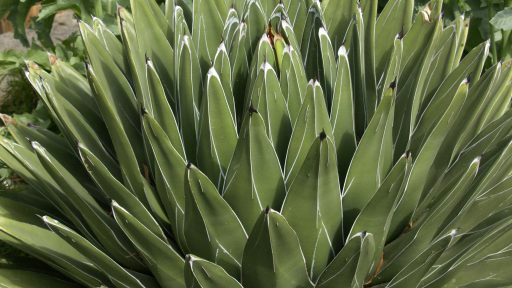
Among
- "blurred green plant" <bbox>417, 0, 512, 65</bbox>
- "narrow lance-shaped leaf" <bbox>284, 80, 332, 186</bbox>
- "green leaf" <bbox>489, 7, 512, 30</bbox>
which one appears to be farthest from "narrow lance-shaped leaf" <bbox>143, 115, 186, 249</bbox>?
"blurred green plant" <bbox>417, 0, 512, 65</bbox>

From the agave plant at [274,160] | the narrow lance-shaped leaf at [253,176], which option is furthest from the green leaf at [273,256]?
the narrow lance-shaped leaf at [253,176]

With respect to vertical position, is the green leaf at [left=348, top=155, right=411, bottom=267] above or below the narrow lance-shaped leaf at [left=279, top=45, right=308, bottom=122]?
below

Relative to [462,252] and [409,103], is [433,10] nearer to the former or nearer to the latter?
[409,103]

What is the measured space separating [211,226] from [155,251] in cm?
14

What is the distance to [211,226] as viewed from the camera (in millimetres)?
1477

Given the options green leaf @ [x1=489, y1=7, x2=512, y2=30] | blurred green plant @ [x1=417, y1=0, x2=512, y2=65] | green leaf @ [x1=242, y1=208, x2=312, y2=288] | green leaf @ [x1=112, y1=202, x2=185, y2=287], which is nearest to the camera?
green leaf @ [x1=242, y1=208, x2=312, y2=288]

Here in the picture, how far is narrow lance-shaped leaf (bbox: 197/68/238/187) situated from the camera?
153 cm

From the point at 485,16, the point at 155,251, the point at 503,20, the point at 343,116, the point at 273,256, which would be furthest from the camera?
the point at 485,16

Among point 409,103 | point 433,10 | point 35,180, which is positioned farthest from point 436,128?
point 35,180

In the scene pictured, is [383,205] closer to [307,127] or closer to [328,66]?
[307,127]

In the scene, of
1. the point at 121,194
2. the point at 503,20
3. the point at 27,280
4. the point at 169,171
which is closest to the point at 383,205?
the point at 169,171

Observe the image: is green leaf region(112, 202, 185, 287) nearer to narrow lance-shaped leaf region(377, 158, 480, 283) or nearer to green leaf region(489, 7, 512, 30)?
narrow lance-shaped leaf region(377, 158, 480, 283)

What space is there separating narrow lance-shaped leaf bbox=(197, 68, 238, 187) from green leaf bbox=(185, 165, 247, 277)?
0.14m

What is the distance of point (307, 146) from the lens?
1516 mm
